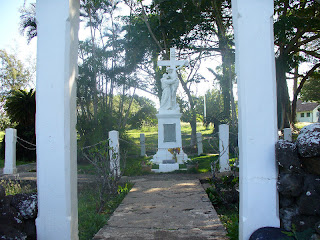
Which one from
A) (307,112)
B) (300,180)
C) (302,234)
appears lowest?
(302,234)

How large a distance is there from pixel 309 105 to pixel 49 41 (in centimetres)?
4743

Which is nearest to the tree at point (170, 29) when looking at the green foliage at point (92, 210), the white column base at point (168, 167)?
the white column base at point (168, 167)

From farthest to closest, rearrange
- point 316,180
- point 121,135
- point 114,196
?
point 121,135 < point 114,196 < point 316,180

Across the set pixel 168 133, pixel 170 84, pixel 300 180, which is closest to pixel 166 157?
pixel 168 133

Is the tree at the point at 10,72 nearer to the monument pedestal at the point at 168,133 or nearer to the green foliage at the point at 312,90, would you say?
the monument pedestal at the point at 168,133

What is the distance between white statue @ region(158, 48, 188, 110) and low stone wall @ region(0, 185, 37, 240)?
8086mm

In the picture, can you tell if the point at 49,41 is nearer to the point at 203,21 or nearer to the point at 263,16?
the point at 263,16

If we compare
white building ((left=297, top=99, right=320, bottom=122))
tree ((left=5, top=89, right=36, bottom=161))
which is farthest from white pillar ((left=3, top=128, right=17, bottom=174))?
white building ((left=297, top=99, right=320, bottom=122))

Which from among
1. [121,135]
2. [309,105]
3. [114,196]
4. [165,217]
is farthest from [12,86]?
[309,105]

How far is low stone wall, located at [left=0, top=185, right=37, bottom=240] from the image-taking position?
7.45 ft

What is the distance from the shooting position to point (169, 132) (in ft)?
33.3

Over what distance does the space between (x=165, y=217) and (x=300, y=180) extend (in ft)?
6.96

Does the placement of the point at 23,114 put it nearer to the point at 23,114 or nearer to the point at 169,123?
the point at 23,114

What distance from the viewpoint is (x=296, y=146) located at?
2.30 metres
